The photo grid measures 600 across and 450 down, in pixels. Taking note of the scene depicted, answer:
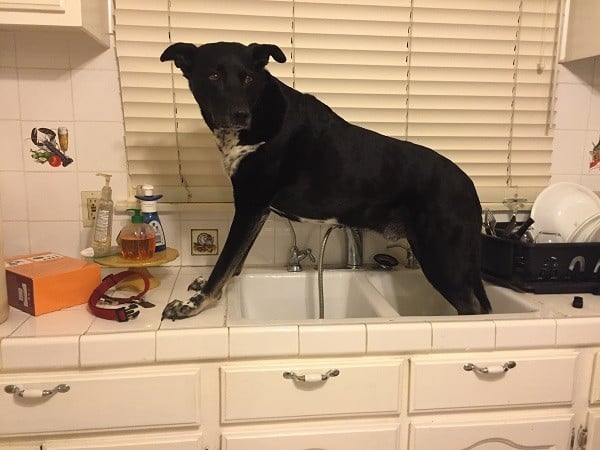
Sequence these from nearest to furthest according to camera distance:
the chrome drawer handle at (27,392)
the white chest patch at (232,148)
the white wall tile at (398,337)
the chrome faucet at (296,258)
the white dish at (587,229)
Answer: the chrome drawer handle at (27,392)
the white wall tile at (398,337)
the white chest patch at (232,148)
the white dish at (587,229)
the chrome faucet at (296,258)

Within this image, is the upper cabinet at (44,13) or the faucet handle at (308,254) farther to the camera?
the faucet handle at (308,254)

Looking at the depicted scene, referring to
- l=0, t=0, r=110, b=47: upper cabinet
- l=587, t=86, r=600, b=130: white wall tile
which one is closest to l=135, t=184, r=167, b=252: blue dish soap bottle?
l=0, t=0, r=110, b=47: upper cabinet

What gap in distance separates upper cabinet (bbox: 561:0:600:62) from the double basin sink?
868 mm

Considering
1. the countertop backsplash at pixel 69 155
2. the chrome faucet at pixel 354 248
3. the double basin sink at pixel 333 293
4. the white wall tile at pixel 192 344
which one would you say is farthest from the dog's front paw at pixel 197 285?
the chrome faucet at pixel 354 248

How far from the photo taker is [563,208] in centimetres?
175

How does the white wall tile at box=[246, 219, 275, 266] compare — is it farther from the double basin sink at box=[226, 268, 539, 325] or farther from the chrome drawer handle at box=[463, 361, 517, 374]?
the chrome drawer handle at box=[463, 361, 517, 374]

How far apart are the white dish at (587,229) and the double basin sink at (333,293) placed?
303 millimetres

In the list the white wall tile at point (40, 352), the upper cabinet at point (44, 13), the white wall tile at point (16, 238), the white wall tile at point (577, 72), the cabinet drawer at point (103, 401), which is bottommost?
the cabinet drawer at point (103, 401)

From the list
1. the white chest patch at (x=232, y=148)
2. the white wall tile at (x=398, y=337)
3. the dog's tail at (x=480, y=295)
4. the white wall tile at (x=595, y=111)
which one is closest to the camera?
the white wall tile at (x=398, y=337)

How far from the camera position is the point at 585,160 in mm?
1940

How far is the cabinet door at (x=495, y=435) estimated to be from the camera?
1336 millimetres

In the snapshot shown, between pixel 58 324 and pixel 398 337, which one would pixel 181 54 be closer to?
pixel 58 324

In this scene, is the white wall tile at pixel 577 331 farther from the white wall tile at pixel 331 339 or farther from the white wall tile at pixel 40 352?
the white wall tile at pixel 40 352

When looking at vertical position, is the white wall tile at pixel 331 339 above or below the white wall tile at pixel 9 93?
below
